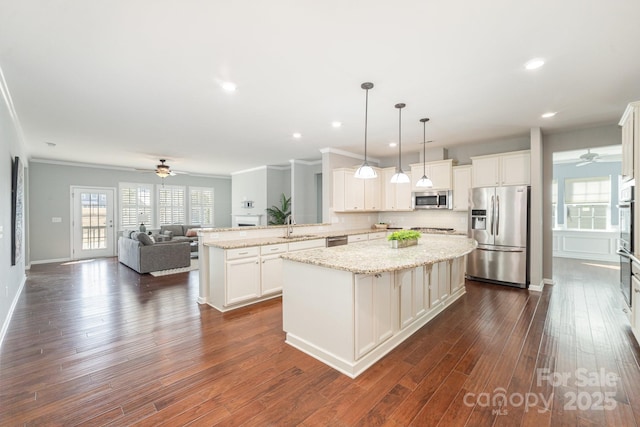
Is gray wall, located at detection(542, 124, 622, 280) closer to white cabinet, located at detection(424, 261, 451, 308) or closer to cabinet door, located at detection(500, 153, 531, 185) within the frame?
cabinet door, located at detection(500, 153, 531, 185)

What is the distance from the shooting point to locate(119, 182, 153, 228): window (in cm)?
855

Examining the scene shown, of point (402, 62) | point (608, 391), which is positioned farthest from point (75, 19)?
point (608, 391)

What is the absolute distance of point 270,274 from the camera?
13.5ft

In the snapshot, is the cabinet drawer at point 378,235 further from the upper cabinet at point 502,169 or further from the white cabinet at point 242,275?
the white cabinet at point 242,275

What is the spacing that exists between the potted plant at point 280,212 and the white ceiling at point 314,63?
4.09m

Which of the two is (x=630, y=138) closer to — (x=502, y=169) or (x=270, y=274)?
(x=502, y=169)

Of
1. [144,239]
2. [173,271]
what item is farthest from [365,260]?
[144,239]

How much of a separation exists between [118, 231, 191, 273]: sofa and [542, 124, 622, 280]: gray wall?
7056 millimetres

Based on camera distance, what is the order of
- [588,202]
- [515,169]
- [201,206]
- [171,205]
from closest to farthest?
[515,169], [588,202], [171,205], [201,206]

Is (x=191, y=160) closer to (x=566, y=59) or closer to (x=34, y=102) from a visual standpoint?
(x=34, y=102)

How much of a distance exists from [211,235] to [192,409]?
2508mm

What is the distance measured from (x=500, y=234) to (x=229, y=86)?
4.79 meters

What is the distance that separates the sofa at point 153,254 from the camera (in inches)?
228

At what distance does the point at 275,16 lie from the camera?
73.7 inches
